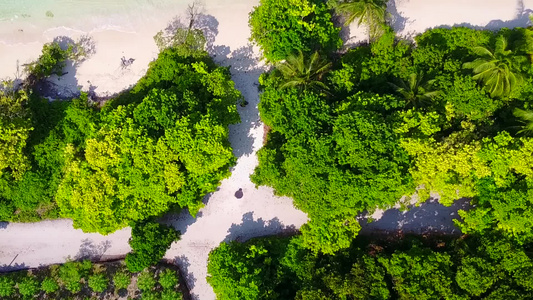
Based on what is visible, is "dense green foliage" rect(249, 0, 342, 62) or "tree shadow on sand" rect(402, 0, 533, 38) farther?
"tree shadow on sand" rect(402, 0, 533, 38)

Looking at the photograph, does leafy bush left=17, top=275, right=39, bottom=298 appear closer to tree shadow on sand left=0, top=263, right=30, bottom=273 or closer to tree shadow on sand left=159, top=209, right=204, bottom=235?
tree shadow on sand left=0, top=263, right=30, bottom=273

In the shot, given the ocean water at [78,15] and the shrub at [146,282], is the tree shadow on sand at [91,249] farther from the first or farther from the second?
the ocean water at [78,15]

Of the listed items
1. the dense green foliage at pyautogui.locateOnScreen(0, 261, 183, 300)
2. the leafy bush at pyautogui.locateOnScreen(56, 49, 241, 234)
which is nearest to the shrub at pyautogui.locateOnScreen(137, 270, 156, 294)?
the dense green foliage at pyautogui.locateOnScreen(0, 261, 183, 300)

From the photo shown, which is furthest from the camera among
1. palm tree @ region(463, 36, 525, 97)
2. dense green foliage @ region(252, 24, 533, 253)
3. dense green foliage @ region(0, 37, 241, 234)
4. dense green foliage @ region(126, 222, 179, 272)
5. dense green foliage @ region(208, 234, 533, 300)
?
dense green foliage @ region(126, 222, 179, 272)

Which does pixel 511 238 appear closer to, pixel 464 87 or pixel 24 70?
pixel 464 87

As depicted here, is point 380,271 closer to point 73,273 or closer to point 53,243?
point 73,273

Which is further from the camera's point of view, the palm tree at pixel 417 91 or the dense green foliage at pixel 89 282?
the dense green foliage at pixel 89 282

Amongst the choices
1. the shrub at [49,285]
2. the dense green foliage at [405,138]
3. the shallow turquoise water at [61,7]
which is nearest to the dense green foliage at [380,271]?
the dense green foliage at [405,138]
